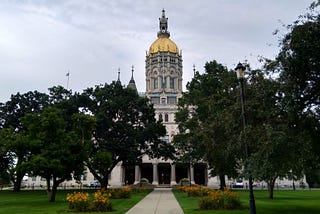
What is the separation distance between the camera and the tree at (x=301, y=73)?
48.6 ft

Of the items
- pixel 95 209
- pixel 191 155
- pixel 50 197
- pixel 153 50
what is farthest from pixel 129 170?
pixel 95 209

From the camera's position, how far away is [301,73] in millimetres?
15414

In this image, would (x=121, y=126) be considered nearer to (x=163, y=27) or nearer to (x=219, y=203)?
(x=219, y=203)

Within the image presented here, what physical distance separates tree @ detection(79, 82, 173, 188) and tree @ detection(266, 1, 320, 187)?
32309 millimetres

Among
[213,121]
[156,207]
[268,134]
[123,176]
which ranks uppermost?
[213,121]

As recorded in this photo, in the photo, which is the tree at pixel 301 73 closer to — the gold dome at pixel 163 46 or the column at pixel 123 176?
the column at pixel 123 176

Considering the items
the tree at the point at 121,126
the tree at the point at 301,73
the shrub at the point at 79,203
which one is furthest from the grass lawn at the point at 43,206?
the tree at the point at 121,126

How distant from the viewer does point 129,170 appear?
92688 mm

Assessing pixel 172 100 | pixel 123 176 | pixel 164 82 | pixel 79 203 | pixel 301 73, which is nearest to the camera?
pixel 301 73

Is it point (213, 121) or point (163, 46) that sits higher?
point (163, 46)

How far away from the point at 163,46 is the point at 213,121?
3443 inches

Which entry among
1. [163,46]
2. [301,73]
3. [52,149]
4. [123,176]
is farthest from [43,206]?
[163,46]

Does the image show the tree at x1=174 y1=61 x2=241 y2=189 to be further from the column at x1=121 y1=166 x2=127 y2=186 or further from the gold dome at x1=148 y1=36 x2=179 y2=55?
the gold dome at x1=148 y1=36 x2=179 y2=55

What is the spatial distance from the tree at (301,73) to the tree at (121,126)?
32.3m
